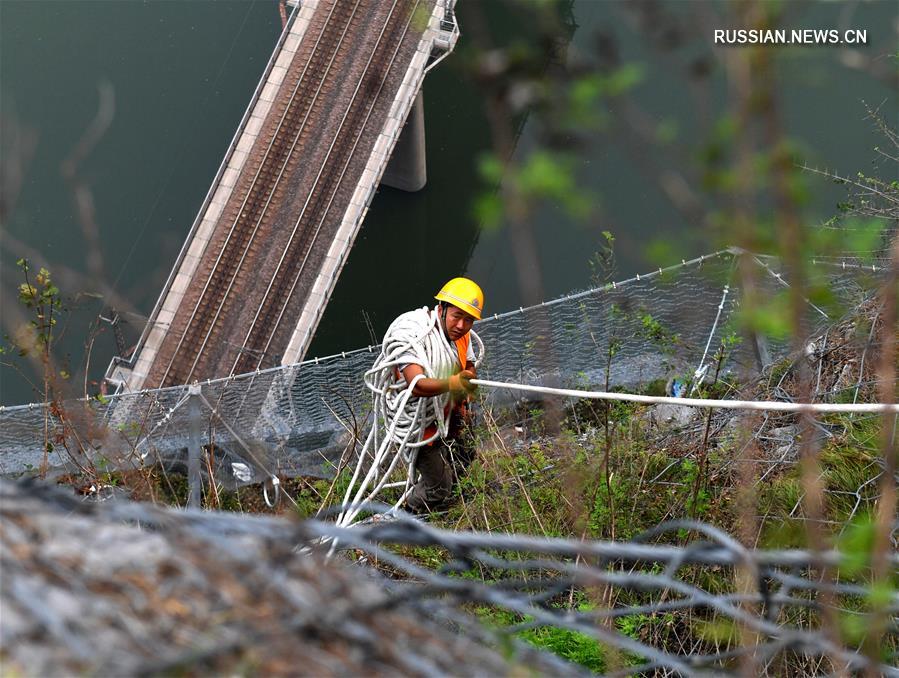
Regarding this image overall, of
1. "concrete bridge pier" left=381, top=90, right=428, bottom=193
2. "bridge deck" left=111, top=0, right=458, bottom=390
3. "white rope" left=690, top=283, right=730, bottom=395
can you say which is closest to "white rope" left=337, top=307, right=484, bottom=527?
"white rope" left=690, top=283, right=730, bottom=395

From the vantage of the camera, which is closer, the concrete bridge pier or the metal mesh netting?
the metal mesh netting

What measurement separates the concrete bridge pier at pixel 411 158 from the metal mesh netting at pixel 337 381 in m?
9.11

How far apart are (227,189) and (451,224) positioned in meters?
4.87

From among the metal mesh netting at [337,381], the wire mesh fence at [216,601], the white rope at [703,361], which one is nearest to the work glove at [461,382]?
the white rope at [703,361]

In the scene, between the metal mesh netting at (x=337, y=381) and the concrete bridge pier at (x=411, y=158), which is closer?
the metal mesh netting at (x=337, y=381)

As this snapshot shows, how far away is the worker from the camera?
→ 588 cm

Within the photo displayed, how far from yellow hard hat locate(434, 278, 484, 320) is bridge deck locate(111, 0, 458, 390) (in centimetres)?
838

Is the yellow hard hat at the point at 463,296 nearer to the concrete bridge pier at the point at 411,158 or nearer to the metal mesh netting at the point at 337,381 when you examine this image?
the metal mesh netting at the point at 337,381

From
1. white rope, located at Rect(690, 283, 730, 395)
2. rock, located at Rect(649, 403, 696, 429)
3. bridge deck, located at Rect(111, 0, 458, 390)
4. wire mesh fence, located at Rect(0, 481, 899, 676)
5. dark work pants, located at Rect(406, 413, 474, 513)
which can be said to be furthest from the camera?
bridge deck, located at Rect(111, 0, 458, 390)

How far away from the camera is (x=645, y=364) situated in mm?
9172

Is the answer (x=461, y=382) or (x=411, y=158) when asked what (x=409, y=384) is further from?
(x=411, y=158)

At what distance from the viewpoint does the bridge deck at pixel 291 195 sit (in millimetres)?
14484

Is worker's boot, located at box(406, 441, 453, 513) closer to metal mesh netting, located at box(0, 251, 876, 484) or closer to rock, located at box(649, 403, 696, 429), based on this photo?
rock, located at box(649, 403, 696, 429)

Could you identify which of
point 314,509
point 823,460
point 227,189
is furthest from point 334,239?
point 823,460
